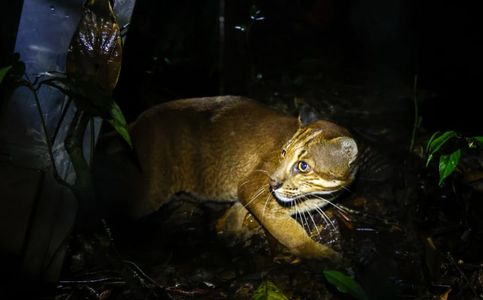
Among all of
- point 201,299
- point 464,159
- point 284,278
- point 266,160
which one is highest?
point 464,159

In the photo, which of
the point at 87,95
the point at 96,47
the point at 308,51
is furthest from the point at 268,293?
the point at 308,51

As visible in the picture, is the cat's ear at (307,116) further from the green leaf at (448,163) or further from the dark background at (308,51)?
the dark background at (308,51)

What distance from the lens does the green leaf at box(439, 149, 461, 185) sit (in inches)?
134

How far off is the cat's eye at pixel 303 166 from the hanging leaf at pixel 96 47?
1.70m

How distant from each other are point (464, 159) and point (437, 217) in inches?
43.2

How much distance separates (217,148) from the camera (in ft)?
15.1

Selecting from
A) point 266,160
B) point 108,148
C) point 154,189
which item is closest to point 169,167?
point 154,189

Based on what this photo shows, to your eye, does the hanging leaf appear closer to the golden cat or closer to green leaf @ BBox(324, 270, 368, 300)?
the golden cat

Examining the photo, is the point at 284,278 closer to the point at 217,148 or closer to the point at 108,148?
the point at 217,148

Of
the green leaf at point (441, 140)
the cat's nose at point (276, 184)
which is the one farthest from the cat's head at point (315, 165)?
Answer: the green leaf at point (441, 140)

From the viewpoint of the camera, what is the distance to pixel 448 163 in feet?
11.4

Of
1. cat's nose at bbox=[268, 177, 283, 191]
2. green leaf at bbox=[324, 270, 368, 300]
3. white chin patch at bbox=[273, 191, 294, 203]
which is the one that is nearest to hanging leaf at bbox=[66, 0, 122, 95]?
cat's nose at bbox=[268, 177, 283, 191]

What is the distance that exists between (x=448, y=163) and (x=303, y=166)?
117 centimetres

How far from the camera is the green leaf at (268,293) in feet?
10.1
